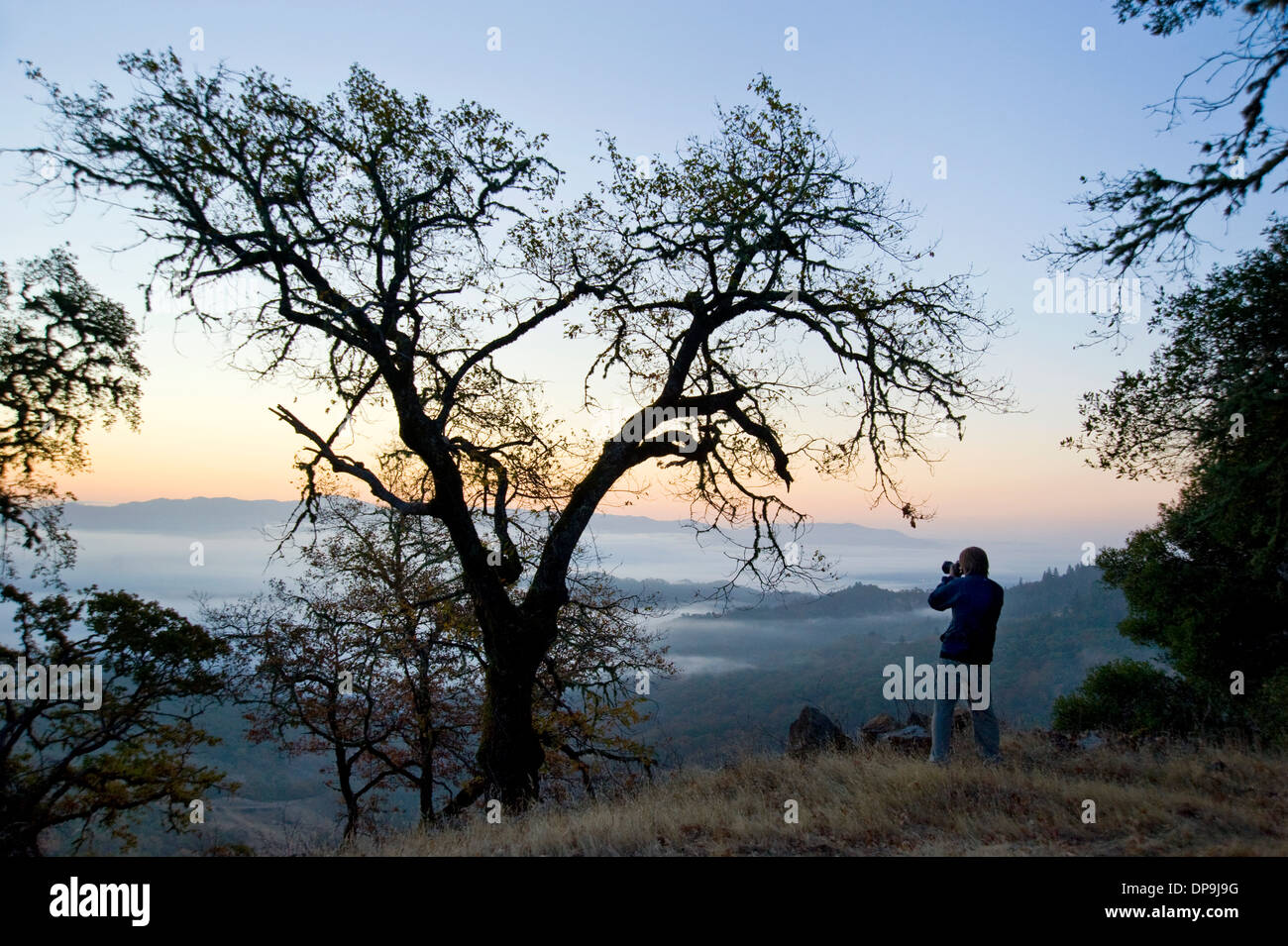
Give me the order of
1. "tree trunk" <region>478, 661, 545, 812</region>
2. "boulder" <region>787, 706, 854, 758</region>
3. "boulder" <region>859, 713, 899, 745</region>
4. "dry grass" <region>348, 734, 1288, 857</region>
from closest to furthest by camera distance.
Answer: "dry grass" <region>348, 734, 1288, 857</region>, "tree trunk" <region>478, 661, 545, 812</region>, "boulder" <region>787, 706, 854, 758</region>, "boulder" <region>859, 713, 899, 745</region>

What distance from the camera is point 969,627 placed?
7.96 metres

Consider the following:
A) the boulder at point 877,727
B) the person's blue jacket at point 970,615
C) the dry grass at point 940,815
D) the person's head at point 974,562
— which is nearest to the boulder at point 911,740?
the boulder at point 877,727

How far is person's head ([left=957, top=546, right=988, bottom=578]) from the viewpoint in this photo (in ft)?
26.9

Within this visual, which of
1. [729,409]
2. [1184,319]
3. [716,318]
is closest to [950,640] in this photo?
[729,409]

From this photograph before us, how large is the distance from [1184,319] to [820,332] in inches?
441

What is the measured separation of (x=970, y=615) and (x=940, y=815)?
2395 millimetres

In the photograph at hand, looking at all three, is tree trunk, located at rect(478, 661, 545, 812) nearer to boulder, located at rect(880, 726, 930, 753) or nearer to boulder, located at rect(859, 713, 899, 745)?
boulder, located at rect(880, 726, 930, 753)

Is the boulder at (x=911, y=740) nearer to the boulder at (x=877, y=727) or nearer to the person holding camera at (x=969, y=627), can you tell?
the boulder at (x=877, y=727)

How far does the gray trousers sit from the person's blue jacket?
0.74 feet

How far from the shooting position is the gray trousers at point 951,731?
8211 millimetres

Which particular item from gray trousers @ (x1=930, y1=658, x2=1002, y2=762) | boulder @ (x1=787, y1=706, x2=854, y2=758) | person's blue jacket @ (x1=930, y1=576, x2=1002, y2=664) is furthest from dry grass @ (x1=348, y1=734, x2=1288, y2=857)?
boulder @ (x1=787, y1=706, x2=854, y2=758)

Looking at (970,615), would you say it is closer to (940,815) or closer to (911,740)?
(940,815)

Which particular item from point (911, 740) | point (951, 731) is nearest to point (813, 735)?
point (911, 740)

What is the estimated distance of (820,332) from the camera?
10773 mm
